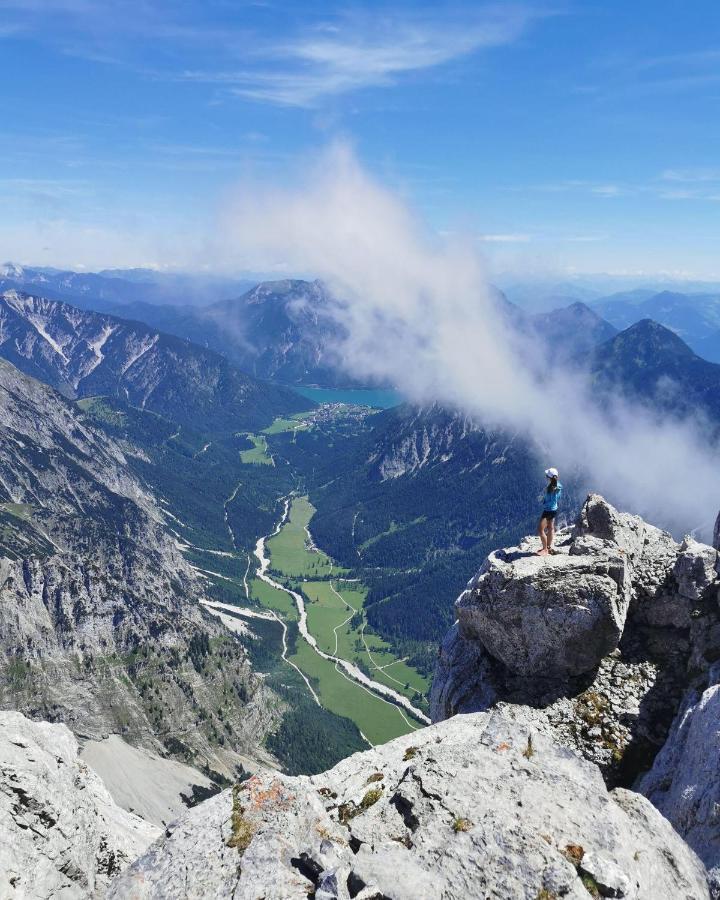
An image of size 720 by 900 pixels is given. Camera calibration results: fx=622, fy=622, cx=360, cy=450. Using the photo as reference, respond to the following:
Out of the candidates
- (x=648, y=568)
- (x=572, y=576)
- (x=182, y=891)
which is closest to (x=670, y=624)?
(x=648, y=568)

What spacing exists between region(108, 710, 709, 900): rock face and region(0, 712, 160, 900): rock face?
5.07m

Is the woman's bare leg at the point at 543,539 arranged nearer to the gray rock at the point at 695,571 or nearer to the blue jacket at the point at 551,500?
the blue jacket at the point at 551,500

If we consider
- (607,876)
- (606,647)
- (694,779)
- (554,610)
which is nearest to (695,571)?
(606,647)

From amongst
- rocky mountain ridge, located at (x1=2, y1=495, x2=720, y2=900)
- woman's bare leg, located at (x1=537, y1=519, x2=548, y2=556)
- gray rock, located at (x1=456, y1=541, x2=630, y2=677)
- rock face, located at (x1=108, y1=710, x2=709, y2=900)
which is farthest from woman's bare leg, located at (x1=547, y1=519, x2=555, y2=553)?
rock face, located at (x1=108, y1=710, x2=709, y2=900)

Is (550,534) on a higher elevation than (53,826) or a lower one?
higher

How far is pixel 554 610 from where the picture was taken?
33.3 meters

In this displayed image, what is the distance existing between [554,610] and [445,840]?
1523 centimetres

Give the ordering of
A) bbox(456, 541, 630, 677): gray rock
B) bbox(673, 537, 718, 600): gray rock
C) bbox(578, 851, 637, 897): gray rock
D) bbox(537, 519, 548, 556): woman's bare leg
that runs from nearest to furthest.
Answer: bbox(578, 851, 637, 897): gray rock, bbox(456, 541, 630, 677): gray rock, bbox(673, 537, 718, 600): gray rock, bbox(537, 519, 548, 556): woman's bare leg

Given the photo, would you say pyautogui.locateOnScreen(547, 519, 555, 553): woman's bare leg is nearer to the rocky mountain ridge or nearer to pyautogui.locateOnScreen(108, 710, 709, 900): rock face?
the rocky mountain ridge

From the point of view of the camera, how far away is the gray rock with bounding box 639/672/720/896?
72.1 feet

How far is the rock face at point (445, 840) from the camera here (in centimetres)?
1941

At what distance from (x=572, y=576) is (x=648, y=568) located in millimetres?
5323

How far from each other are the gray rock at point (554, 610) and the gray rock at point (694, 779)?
539 cm

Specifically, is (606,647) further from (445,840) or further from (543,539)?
(445,840)
